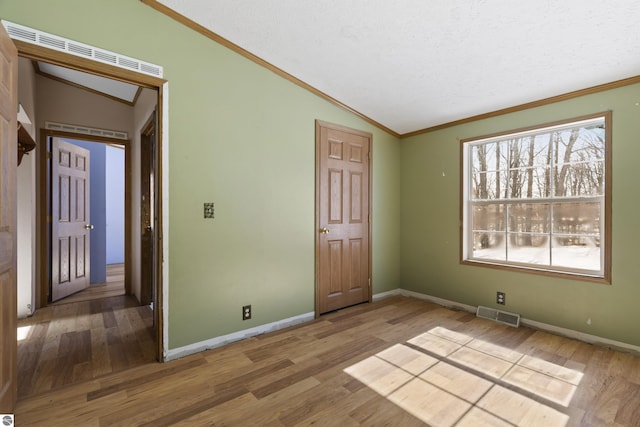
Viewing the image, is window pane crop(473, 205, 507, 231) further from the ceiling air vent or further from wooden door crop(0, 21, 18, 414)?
wooden door crop(0, 21, 18, 414)

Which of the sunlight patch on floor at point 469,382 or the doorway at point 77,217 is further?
the doorway at point 77,217

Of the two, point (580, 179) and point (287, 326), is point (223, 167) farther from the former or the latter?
point (580, 179)

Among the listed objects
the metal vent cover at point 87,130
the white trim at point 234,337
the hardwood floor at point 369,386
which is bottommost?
the hardwood floor at point 369,386

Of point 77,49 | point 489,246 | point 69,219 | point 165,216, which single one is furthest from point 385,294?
point 69,219

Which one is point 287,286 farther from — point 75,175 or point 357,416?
point 75,175

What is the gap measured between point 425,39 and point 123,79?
243 centimetres

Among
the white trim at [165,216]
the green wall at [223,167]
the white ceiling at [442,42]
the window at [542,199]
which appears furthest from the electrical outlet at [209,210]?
the window at [542,199]

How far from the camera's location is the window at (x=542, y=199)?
285cm

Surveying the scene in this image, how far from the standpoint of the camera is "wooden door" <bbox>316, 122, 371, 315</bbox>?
139 inches

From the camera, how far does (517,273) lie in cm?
328

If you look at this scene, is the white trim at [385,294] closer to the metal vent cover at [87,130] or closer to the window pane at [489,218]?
the window pane at [489,218]

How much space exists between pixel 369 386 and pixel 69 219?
4.57m

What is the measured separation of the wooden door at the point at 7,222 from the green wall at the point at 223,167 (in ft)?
1.74

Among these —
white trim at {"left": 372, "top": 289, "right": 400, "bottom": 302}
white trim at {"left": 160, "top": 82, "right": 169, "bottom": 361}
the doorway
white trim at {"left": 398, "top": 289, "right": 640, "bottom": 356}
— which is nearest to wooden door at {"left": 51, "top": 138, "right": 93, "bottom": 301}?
the doorway
